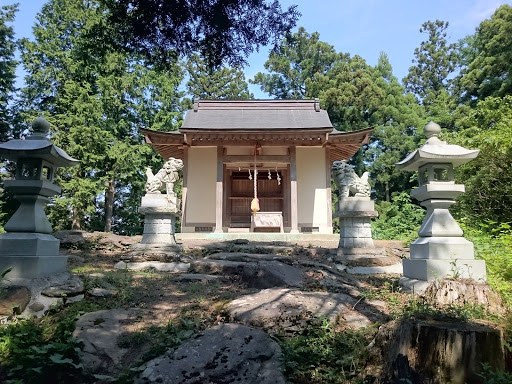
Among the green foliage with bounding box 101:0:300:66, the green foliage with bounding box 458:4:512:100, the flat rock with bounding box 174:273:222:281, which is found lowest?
the flat rock with bounding box 174:273:222:281

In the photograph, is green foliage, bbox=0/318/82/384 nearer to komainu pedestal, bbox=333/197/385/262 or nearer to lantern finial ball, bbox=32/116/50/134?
lantern finial ball, bbox=32/116/50/134

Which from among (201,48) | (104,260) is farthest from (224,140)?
(201,48)

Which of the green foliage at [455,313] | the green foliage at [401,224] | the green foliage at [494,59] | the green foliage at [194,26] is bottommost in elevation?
the green foliage at [455,313]

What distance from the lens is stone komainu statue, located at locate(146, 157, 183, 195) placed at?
721 centimetres

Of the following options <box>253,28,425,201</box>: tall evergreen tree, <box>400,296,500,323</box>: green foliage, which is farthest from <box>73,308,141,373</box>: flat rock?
<box>253,28,425,201</box>: tall evergreen tree

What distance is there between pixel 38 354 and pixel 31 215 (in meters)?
2.18

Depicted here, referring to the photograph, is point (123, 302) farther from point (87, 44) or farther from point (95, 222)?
point (95, 222)

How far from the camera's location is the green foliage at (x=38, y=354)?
8.23ft

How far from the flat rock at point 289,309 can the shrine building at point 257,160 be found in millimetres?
7844

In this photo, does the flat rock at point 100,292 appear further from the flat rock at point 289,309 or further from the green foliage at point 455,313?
the green foliage at point 455,313

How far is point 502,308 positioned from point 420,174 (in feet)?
7.38

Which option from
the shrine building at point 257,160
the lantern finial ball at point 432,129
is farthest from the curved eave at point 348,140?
the lantern finial ball at point 432,129

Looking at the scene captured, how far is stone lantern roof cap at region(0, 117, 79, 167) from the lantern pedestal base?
1009 mm

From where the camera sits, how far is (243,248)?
7832mm
